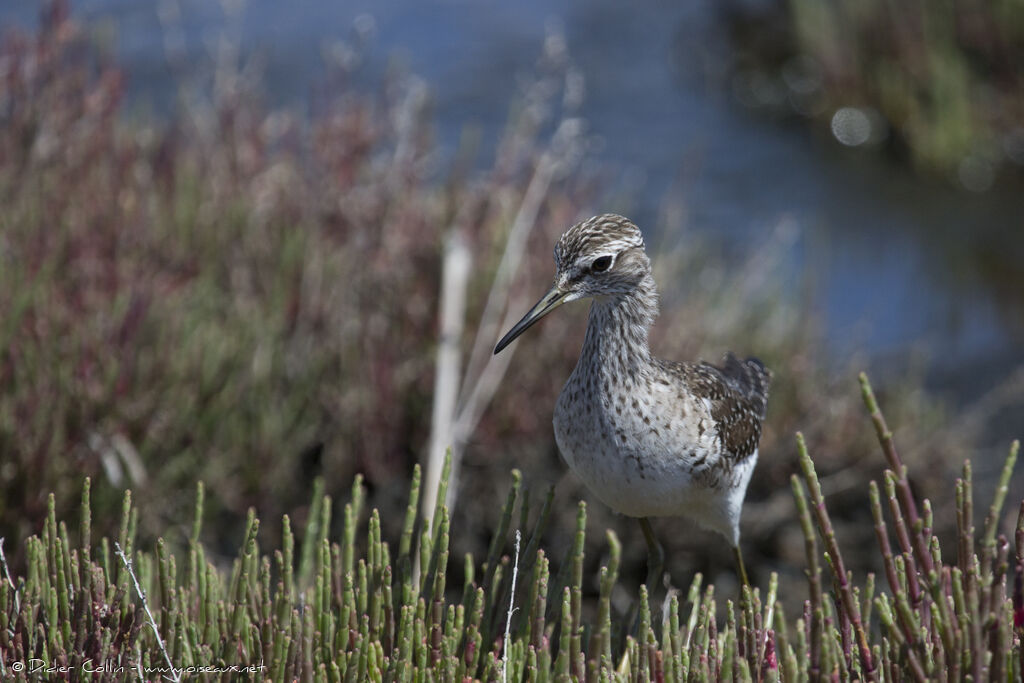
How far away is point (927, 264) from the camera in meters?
10.5

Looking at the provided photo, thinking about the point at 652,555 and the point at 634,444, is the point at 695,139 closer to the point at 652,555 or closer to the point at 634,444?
the point at 652,555

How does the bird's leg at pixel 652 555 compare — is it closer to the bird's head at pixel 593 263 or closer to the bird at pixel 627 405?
the bird at pixel 627 405

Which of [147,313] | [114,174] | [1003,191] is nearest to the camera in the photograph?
[147,313]

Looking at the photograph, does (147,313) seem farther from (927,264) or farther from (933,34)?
(933,34)

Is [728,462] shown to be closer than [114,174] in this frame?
Yes

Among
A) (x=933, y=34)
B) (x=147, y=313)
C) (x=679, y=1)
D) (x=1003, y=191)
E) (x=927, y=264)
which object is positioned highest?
(x=679, y=1)

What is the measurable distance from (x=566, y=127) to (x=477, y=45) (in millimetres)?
8980

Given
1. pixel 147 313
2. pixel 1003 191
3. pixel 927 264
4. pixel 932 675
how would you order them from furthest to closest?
pixel 1003 191 < pixel 927 264 < pixel 147 313 < pixel 932 675

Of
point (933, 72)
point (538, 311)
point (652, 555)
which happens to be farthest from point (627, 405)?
point (933, 72)

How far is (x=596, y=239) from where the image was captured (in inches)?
129

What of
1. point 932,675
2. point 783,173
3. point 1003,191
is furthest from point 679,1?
point 932,675

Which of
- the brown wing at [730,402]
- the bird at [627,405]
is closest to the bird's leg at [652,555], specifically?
the bird at [627,405]

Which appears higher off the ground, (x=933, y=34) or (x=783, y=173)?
(x=933, y=34)

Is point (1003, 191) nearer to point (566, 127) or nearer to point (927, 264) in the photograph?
point (927, 264)
